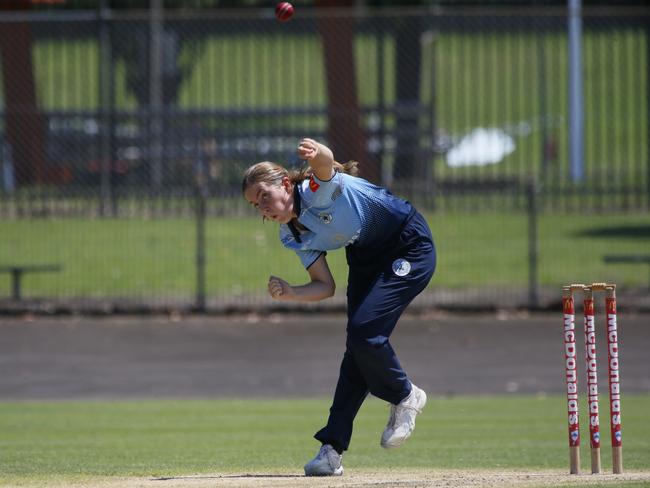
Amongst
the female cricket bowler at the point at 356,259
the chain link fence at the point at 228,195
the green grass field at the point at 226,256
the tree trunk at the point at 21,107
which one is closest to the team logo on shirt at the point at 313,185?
the female cricket bowler at the point at 356,259

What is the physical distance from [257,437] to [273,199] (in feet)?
11.0

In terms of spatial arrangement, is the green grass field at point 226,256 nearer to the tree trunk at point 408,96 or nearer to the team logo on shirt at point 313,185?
the tree trunk at point 408,96

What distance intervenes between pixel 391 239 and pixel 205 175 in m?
10.3

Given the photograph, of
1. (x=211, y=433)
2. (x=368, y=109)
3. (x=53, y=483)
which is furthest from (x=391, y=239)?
(x=368, y=109)

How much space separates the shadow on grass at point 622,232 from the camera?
1781 centimetres

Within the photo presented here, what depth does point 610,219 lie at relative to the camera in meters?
18.1

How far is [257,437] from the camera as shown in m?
10.2

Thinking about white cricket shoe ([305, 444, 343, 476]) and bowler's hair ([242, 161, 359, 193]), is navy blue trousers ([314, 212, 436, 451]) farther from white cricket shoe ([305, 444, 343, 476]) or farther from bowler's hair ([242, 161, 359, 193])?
bowler's hair ([242, 161, 359, 193])

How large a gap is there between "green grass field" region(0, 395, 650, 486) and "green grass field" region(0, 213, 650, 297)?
4798 mm

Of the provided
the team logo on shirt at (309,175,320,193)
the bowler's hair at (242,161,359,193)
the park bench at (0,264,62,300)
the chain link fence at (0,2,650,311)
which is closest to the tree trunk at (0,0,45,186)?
the chain link fence at (0,2,650,311)

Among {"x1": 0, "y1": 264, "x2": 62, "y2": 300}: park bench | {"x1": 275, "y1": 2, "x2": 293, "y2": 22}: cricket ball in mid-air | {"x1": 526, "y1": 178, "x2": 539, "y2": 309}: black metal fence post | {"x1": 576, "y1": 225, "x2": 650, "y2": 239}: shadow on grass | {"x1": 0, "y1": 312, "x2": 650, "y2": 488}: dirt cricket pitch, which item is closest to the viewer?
{"x1": 275, "y1": 2, "x2": 293, "y2": 22}: cricket ball in mid-air

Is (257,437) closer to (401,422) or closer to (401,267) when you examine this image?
(401,422)

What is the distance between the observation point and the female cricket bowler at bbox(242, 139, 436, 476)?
7.38 m

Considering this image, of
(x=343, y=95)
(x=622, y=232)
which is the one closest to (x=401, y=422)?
(x=622, y=232)
